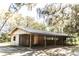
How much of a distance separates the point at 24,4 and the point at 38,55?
32.6 inches

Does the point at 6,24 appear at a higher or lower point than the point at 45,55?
higher

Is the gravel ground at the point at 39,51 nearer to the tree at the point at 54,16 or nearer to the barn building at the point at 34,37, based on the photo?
the barn building at the point at 34,37

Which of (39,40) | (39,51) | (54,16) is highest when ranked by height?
(54,16)

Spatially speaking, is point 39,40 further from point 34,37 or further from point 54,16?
point 54,16

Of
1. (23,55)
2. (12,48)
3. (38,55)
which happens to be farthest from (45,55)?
(12,48)

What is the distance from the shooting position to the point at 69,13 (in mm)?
2920

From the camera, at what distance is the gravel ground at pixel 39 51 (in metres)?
2.83

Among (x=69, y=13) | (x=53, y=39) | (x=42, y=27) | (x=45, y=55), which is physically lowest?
(x=45, y=55)

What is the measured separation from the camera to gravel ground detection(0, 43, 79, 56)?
283cm

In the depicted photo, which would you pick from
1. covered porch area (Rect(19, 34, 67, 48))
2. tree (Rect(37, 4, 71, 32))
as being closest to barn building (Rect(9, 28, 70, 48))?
covered porch area (Rect(19, 34, 67, 48))

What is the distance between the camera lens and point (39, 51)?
288 centimetres

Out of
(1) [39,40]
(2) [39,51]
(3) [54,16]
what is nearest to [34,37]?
(1) [39,40]

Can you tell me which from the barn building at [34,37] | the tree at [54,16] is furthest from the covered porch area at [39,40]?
the tree at [54,16]

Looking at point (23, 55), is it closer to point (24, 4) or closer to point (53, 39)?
point (53, 39)
